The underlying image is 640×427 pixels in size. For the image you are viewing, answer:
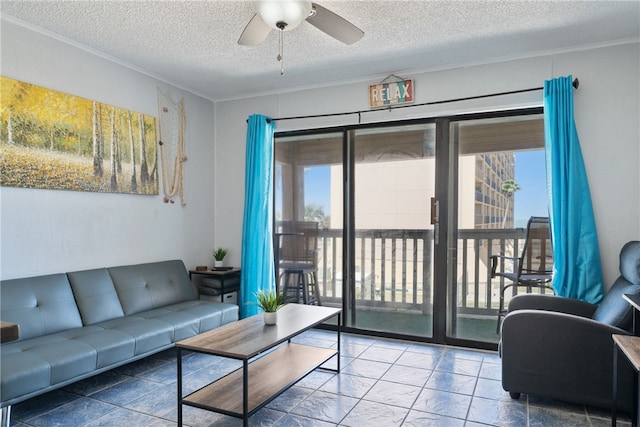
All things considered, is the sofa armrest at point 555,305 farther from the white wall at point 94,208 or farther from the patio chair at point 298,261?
the white wall at point 94,208

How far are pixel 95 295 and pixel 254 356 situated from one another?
1.72 metres

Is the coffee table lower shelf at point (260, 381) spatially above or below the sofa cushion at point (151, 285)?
below

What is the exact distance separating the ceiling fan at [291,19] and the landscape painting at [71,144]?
1645mm

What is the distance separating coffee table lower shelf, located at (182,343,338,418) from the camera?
2223 millimetres

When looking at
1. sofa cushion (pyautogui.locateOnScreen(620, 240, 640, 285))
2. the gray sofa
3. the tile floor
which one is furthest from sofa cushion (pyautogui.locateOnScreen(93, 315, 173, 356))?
sofa cushion (pyautogui.locateOnScreen(620, 240, 640, 285))

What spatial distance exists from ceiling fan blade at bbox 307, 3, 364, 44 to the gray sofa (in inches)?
94.3

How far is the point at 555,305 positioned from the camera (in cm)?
299

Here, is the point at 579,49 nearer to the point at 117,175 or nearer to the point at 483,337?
the point at 483,337

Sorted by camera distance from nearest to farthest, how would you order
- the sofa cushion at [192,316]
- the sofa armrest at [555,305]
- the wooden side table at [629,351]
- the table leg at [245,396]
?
the wooden side table at [629,351], the table leg at [245,396], the sofa armrest at [555,305], the sofa cushion at [192,316]

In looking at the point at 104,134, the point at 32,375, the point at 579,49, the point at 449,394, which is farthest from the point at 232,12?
the point at 449,394

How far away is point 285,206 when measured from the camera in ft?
14.8

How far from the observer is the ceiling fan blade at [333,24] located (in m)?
2.21

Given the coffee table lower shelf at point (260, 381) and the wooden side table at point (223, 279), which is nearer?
the coffee table lower shelf at point (260, 381)

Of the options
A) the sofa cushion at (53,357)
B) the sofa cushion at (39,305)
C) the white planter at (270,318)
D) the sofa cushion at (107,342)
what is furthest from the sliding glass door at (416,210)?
the sofa cushion at (53,357)
